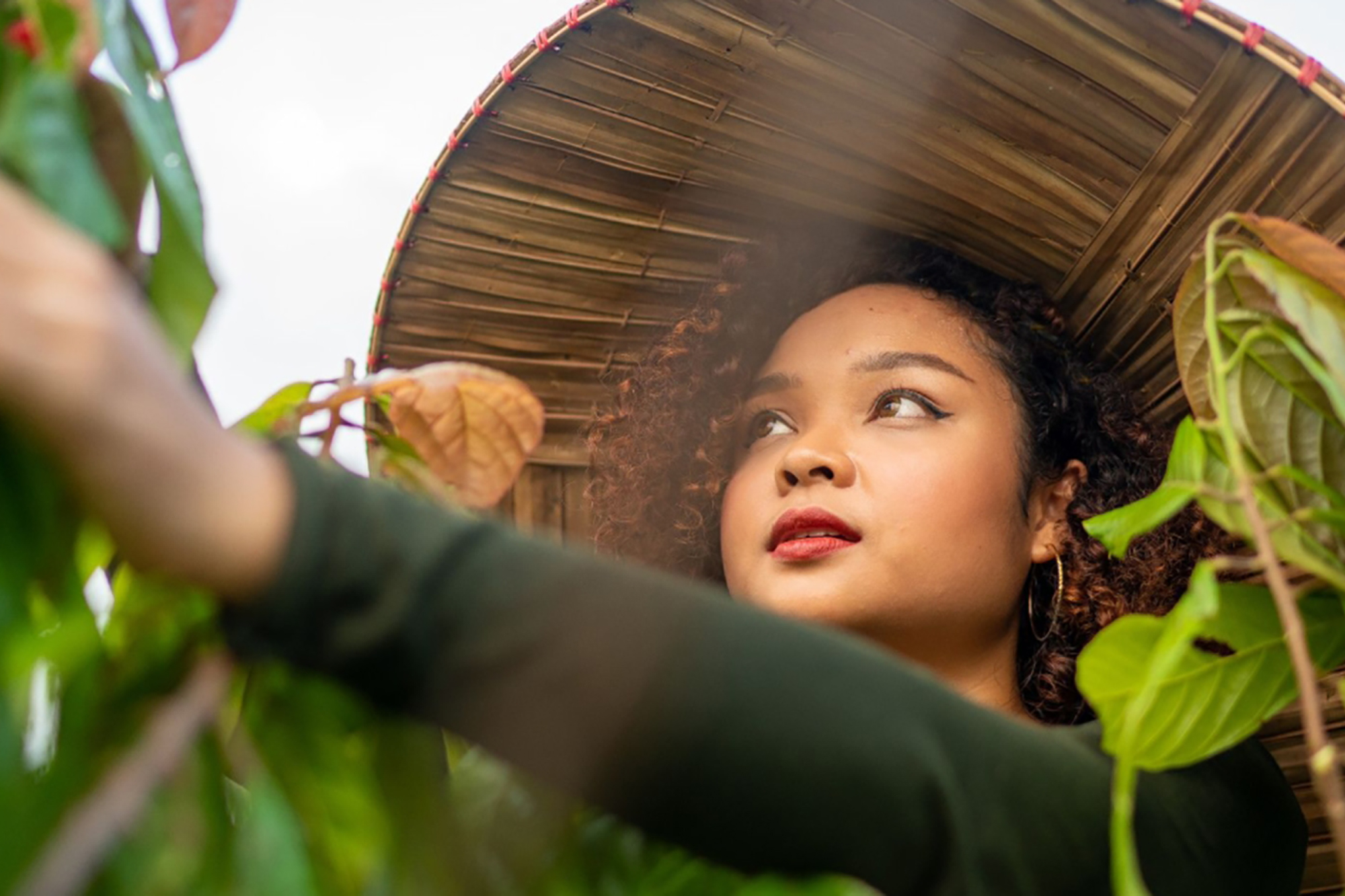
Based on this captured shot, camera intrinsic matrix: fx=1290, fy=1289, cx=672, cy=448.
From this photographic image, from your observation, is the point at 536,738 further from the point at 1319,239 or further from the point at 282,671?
the point at 1319,239

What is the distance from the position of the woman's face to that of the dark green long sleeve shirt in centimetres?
46

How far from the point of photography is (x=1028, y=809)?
0.68 m

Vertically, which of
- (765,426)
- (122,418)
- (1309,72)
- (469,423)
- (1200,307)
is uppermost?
(1309,72)

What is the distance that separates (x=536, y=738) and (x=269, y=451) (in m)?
0.16

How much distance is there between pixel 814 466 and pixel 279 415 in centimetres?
65

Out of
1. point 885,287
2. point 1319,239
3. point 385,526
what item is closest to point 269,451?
point 385,526

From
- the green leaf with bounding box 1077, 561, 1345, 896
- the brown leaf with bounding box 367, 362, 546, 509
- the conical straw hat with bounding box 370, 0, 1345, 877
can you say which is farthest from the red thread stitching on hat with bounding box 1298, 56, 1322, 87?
the brown leaf with bounding box 367, 362, 546, 509

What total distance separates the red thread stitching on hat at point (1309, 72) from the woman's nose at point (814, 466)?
476mm

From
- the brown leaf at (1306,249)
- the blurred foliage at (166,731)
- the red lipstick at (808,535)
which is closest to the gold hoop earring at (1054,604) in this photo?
the red lipstick at (808,535)

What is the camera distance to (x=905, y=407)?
126 centimetres

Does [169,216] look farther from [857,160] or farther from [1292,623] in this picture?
[857,160]

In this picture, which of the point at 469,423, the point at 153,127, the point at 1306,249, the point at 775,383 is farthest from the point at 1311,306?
the point at 775,383

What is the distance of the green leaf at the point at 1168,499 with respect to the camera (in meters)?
0.64

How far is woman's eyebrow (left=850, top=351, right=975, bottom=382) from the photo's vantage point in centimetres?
128
